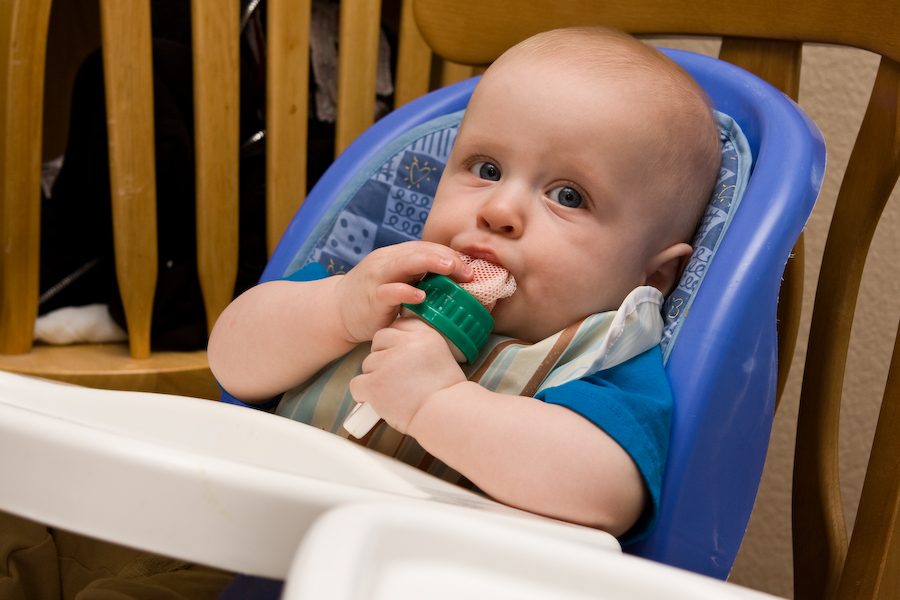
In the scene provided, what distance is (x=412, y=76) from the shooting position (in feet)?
3.49

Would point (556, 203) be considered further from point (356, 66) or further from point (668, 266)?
point (356, 66)

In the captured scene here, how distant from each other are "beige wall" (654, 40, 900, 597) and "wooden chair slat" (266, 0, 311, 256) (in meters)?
0.63

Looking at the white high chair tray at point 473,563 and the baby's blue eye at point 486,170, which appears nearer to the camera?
the white high chair tray at point 473,563

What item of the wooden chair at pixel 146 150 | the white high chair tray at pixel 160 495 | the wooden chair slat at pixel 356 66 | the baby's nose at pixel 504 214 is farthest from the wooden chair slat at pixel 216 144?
the white high chair tray at pixel 160 495

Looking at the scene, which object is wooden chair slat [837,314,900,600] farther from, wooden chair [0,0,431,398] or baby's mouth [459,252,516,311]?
wooden chair [0,0,431,398]

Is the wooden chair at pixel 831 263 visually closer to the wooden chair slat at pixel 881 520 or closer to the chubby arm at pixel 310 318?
the wooden chair slat at pixel 881 520

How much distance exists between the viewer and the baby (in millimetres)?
455

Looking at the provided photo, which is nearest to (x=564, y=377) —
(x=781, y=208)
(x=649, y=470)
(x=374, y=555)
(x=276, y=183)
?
(x=649, y=470)

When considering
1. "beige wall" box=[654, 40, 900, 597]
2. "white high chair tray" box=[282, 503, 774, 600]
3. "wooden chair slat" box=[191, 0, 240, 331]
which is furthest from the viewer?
"beige wall" box=[654, 40, 900, 597]

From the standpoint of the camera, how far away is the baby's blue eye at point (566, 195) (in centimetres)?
56

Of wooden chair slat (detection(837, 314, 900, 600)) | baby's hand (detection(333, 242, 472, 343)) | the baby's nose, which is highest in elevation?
the baby's nose

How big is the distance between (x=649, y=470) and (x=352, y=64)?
2.42 ft

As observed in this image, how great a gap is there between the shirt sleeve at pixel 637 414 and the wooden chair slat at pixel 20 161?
0.68 m

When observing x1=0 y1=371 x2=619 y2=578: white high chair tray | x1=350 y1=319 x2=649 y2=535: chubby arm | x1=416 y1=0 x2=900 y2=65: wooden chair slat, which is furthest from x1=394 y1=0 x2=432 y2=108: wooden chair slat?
x1=0 y1=371 x2=619 y2=578: white high chair tray
